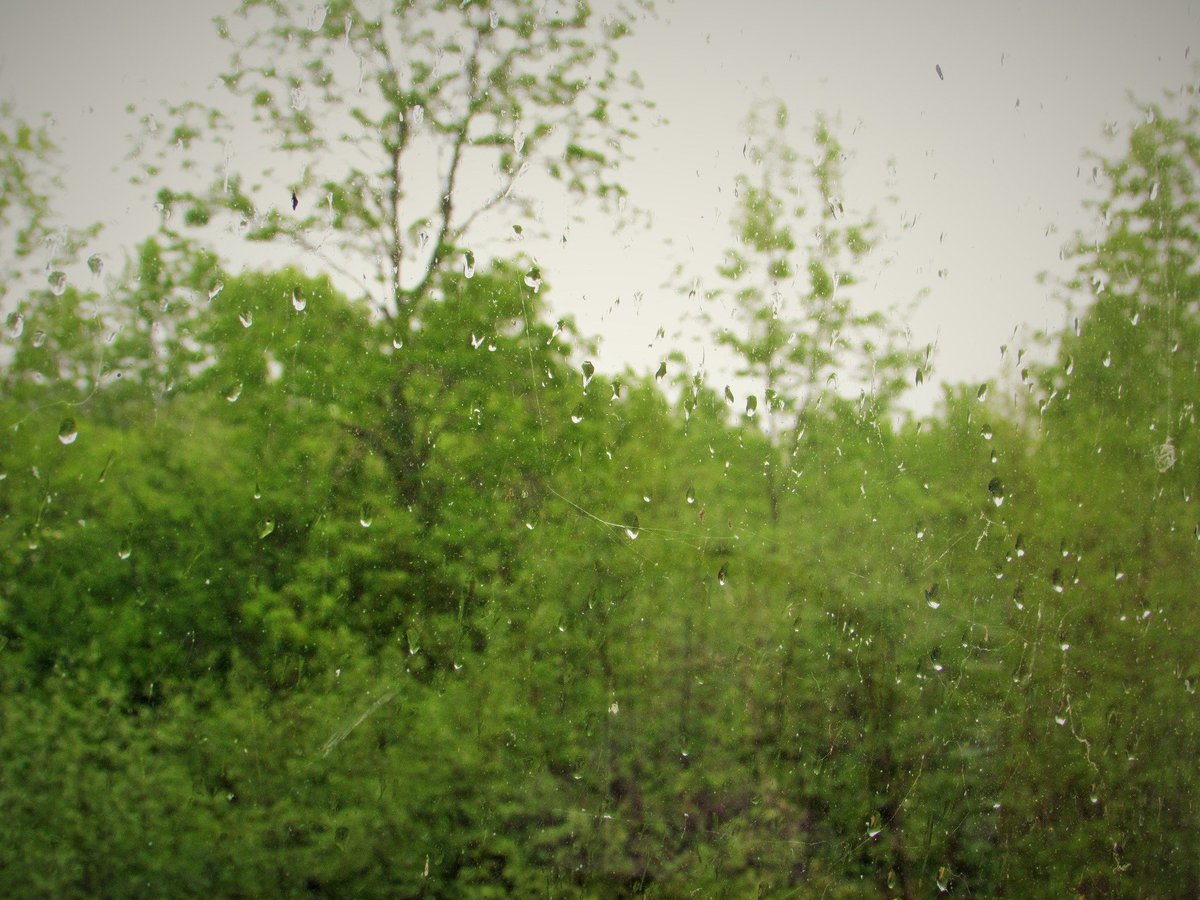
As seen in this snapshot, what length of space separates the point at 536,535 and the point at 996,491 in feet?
2.92

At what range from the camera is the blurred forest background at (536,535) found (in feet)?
3.44

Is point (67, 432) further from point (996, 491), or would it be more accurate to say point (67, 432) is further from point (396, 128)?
point (996, 491)

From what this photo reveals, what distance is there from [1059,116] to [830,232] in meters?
0.52

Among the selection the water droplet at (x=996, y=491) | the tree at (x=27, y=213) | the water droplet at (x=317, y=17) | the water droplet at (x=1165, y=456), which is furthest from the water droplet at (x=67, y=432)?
the water droplet at (x=1165, y=456)

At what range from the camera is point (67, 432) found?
1034mm

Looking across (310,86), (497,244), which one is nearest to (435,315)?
(497,244)

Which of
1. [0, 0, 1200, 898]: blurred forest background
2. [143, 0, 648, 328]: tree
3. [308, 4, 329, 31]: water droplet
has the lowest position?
[0, 0, 1200, 898]: blurred forest background

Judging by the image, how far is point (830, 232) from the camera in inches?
56.1

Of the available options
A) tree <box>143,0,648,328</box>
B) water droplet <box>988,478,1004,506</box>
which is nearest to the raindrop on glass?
tree <box>143,0,648,328</box>

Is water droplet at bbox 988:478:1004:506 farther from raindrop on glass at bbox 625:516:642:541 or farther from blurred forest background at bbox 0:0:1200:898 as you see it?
raindrop on glass at bbox 625:516:642:541

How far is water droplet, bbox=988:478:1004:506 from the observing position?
1.33m

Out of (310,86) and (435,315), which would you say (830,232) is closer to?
(435,315)

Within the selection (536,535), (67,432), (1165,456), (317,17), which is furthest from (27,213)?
(1165,456)

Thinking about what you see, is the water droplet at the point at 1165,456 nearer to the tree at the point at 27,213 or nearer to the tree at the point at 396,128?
the tree at the point at 396,128
